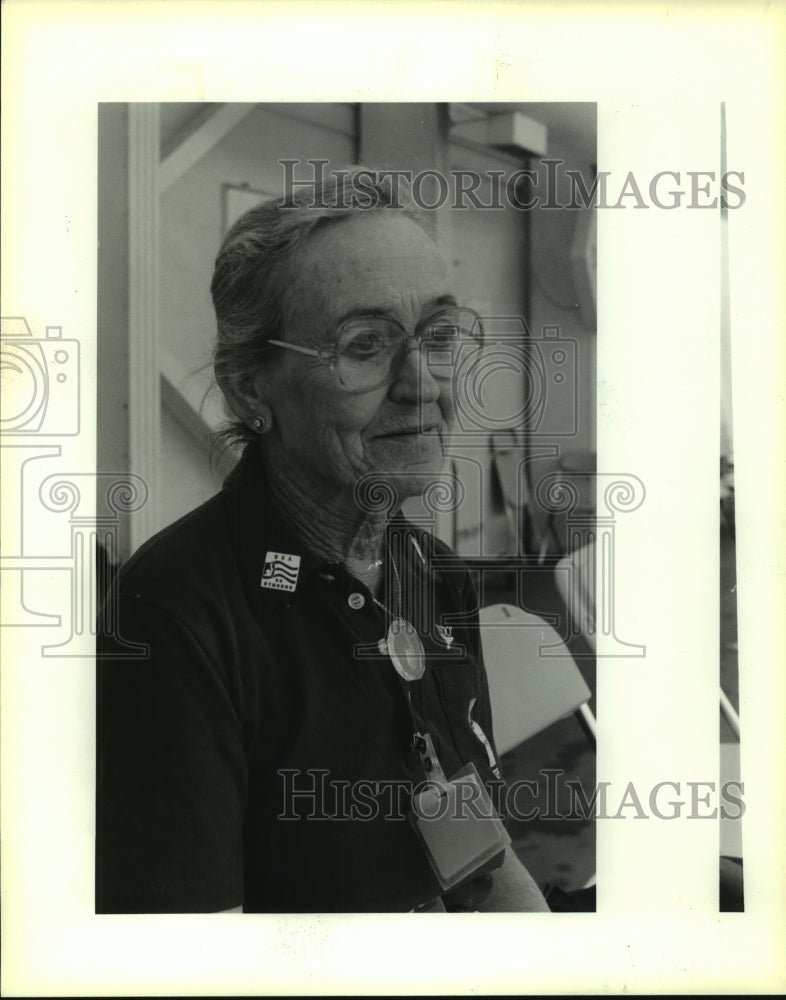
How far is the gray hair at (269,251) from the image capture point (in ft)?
7.14

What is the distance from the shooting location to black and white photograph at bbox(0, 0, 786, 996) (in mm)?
2186

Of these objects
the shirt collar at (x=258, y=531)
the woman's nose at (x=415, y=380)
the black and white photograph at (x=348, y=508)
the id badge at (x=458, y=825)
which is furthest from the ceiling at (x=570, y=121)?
the id badge at (x=458, y=825)

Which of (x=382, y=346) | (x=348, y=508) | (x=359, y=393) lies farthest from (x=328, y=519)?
(x=382, y=346)

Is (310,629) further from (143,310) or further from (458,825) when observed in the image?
(143,310)

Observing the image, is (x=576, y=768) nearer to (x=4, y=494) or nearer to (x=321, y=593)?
(x=321, y=593)

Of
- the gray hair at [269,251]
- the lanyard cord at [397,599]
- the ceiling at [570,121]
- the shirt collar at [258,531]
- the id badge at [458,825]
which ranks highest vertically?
the ceiling at [570,121]

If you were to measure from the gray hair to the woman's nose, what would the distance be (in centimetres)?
25

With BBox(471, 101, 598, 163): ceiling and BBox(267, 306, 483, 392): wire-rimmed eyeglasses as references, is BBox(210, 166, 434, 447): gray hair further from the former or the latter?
BBox(471, 101, 598, 163): ceiling

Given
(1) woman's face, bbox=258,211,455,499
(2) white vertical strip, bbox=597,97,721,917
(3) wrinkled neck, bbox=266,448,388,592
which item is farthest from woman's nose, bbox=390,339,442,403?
(2) white vertical strip, bbox=597,97,721,917

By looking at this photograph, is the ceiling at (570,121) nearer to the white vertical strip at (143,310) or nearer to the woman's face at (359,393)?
the woman's face at (359,393)

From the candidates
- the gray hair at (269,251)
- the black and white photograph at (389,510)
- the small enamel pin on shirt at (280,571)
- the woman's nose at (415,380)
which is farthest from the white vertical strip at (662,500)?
the small enamel pin on shirt at (280,571)

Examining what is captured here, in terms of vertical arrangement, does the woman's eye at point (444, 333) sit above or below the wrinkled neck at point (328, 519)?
above

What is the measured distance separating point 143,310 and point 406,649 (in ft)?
2.99

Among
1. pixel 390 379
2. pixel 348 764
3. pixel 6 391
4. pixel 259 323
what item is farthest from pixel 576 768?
pixel 6 391
